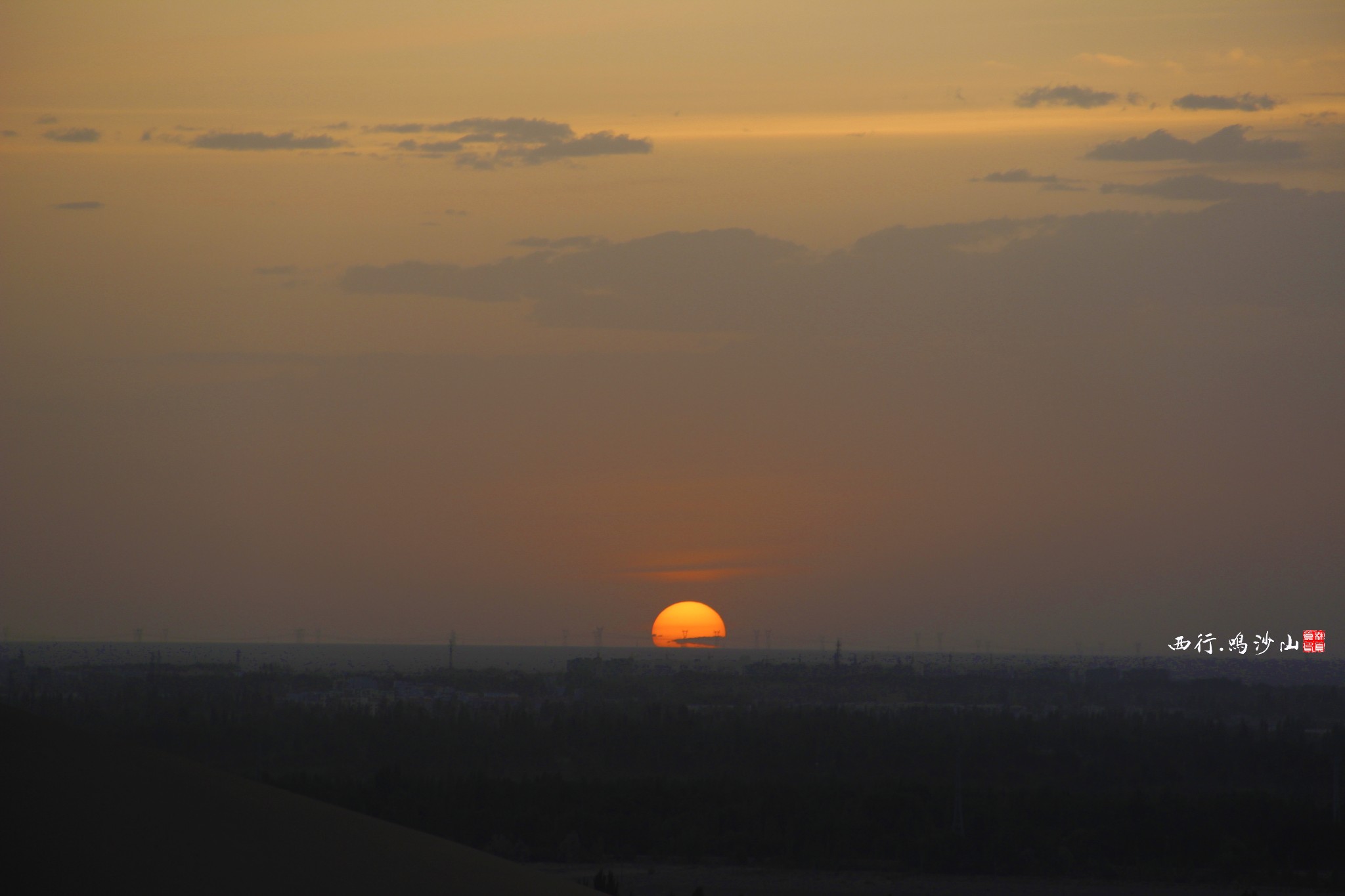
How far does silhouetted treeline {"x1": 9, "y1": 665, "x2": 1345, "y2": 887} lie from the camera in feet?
150

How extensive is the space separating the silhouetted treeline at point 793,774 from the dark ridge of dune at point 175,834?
1407 inches

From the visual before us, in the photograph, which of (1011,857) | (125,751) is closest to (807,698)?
(1011,857)

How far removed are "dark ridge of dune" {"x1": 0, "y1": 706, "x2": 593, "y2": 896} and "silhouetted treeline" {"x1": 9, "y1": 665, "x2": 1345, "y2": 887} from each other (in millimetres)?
35727

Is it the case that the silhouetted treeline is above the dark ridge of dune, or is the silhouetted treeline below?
above

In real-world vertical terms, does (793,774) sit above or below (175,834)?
above

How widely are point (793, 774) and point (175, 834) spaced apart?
62865 millimetres

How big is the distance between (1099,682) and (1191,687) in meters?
16.5

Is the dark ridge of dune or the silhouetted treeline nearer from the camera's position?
the dark ridge of dune

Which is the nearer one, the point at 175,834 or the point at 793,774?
the point at 175,834

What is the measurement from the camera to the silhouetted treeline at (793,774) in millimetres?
45625

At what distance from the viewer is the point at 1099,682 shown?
7160 inches

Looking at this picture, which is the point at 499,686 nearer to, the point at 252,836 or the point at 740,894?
the point at 740,894

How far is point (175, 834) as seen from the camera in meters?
7.71

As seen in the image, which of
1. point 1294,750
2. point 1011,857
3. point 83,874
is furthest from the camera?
point 1294,750
